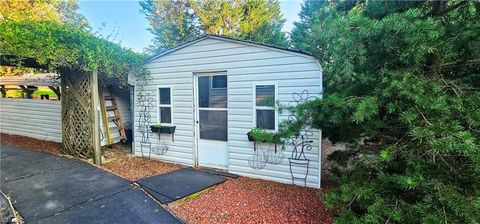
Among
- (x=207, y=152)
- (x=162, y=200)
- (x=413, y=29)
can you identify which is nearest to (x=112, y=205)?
(x=162, y=200)

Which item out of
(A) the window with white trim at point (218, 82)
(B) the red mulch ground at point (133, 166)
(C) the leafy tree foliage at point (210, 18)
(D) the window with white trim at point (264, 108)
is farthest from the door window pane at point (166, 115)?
(C) the leafy tree foliage at point (210, 18)

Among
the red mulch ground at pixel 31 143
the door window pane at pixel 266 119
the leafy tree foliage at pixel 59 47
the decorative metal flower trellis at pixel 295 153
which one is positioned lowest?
the red mulch ground at pixel 31 143

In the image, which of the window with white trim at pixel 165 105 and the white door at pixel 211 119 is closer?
the white door at pixel 211 119

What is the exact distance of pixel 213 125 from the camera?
5211 mm

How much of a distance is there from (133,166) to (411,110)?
525 cm

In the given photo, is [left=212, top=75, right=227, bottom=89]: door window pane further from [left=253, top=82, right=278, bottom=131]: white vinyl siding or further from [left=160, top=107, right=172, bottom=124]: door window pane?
[left=160, top=107, right=172, bottom=124]: door window pane

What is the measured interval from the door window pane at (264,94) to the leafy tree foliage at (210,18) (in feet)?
33.3

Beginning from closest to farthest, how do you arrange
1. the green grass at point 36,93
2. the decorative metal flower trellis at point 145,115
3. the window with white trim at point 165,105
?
the window with white trim at point 165,105 < the decorative metal flower trellis at point 145,115 < the green grass at point 36,93

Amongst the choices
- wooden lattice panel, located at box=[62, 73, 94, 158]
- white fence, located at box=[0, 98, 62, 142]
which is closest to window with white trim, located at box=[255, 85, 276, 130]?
wooden lattice panel, located at box=[62, 73, 94, 158]

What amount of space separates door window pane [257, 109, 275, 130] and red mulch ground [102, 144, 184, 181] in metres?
2.16

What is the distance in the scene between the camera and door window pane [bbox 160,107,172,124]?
562 centimetres

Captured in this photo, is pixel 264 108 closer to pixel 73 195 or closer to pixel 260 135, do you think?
pixel 260 135

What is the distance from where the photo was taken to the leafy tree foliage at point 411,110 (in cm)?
151

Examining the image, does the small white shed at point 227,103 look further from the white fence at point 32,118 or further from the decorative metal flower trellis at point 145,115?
the white fence at point 32,118
